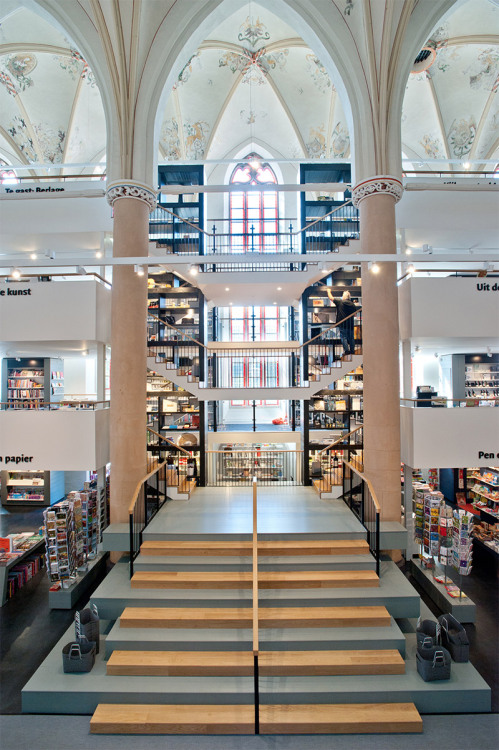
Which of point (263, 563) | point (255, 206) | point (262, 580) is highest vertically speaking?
point (255, 206)

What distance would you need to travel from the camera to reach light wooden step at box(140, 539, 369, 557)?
5.64 meters

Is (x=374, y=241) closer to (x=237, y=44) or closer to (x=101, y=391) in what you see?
(x=101, y=391)

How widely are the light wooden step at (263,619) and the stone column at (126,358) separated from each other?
2.30 meters

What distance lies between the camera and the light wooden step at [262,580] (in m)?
5.19

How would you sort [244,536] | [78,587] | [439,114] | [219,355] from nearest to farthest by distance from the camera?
[244,536] → [78,587] → [219,355] → [439,114]

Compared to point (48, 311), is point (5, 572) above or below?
below

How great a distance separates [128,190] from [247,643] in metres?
7.25

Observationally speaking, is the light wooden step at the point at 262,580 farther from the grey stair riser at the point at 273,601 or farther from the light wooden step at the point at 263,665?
the light wooden step at the point at 263,665

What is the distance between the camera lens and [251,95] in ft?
43.7

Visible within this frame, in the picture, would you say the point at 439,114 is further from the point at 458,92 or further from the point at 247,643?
the point at 247,643

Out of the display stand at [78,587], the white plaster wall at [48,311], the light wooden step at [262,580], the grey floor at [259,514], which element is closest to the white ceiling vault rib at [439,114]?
the white plaster wall at [48,311]

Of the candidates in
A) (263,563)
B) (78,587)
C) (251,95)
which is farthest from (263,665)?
(251,95)

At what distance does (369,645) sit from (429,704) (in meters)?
0.73

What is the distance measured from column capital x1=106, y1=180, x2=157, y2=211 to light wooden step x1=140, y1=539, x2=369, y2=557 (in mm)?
5984
